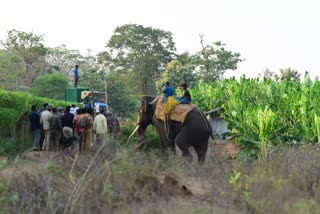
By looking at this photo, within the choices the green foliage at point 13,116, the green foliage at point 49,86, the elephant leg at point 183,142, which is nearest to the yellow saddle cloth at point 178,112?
the elephant leg at point 183,142

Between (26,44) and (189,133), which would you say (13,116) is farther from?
(26,44)

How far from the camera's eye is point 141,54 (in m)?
56.3

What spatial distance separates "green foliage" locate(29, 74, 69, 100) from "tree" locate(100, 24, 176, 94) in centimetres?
1689

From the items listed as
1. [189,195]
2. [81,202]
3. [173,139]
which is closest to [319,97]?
[173,139]

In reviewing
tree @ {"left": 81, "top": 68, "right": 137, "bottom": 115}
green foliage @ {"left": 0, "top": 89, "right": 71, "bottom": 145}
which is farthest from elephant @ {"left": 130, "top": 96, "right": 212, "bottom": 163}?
tree @ {"left": 81, "top": 68, "right": 137, "bottom": 115}

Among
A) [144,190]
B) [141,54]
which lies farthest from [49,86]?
Result: [144,190]

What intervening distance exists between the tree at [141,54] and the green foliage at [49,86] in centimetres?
1689

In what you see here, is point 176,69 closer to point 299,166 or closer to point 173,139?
point 173,139

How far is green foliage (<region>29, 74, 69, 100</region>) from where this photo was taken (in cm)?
3809

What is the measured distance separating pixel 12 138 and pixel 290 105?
858 centimetres

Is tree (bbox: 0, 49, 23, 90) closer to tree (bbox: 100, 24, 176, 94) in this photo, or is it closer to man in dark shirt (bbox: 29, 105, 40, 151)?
tree (bbox: 100, 24, 176, 94)

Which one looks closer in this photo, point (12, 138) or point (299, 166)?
point (299, 166)

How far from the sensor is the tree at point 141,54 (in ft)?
182

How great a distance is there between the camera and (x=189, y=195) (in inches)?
289
